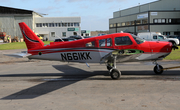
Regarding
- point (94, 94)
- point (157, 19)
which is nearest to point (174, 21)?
point (157, 19)

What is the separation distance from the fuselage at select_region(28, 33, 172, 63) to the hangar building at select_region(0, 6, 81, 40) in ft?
199

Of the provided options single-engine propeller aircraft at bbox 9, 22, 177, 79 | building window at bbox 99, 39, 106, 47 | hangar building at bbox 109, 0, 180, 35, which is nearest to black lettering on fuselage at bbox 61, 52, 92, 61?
single-engine propeller aircraft at bbox 9, 22, 177, 79

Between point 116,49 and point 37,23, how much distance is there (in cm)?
6811

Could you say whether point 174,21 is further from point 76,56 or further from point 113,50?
point 76,56

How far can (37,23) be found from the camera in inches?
2847

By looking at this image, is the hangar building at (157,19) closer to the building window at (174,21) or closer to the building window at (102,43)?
the building window at (174,21)

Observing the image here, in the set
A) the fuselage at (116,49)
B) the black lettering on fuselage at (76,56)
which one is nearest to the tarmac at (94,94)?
the fuselage at (116,49)

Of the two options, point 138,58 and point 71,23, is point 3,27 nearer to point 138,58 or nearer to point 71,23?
point 71,23

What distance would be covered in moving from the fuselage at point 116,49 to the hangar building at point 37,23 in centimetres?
6058

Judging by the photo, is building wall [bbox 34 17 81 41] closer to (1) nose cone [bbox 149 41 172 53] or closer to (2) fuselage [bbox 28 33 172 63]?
(2) fuselage [bbox 28 33 172 63]

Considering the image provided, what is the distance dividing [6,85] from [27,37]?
3304 millimetres

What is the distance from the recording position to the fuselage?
9.27 metres

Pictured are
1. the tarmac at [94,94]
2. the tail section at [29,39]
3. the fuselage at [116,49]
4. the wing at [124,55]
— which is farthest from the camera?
the tail section at [29,39]

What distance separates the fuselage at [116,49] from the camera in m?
9.27
